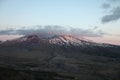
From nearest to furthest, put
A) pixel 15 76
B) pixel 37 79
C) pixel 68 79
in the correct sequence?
pixel 15 76, pixel 37 79, pixel 68 79

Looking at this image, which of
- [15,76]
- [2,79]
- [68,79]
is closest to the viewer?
[2,79]

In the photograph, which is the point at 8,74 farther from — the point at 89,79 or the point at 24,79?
the point at 89,79

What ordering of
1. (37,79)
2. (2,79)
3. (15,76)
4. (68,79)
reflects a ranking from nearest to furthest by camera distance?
1. (2,79)
2. (15,76)
3. (37,79)
4. (68,79)

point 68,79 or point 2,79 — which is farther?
point 68,79

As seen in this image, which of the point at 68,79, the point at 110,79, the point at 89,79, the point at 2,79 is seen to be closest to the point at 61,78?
the point at 68,79

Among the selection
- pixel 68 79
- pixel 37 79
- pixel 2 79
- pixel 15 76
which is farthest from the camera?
pixel 68 79

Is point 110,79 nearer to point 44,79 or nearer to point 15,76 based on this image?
point 44,79

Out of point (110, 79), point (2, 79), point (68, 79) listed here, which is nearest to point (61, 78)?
point (68, 79)

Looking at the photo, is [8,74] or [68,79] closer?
[8,74]

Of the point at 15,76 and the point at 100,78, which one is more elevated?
the point at 15,76

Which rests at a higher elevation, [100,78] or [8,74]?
[8,74]
